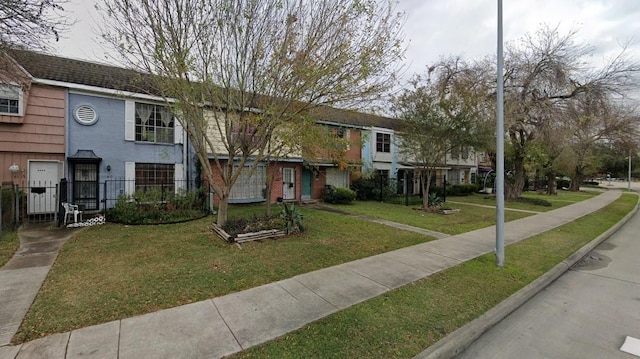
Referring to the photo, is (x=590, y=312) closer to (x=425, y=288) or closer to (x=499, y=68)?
(x=425, y=288)

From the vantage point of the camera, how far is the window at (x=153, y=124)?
1245 centimetres

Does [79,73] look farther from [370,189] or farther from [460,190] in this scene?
[460,190]

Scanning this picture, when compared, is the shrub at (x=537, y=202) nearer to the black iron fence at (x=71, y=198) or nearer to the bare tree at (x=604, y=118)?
the bare tree at (x=604, y=118)

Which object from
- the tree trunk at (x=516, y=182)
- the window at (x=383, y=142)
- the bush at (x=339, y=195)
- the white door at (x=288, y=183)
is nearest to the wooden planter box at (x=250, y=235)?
the bush at (x=339, y=195)

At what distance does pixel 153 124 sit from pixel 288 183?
737 cm

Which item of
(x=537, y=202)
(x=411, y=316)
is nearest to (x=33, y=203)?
(x=411, y=316)

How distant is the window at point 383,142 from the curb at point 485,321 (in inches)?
588

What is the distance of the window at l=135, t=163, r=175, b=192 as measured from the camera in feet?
41.2

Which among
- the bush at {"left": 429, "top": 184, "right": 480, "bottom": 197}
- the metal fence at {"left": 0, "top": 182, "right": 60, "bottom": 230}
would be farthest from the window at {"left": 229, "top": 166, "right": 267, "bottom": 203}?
the bush at {"left": 429, "top": 184, "right": 480, "bottom": 197}

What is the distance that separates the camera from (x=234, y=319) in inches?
145

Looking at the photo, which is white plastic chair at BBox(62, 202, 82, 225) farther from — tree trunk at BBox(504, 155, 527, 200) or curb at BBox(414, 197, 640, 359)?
tree trunk at BBox(504, 155, 527, 200)

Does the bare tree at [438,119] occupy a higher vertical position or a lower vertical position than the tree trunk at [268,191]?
higher

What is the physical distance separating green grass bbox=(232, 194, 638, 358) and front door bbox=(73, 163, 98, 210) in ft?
39.9

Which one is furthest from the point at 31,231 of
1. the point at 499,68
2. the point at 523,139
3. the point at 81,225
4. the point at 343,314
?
the point at 523,139
